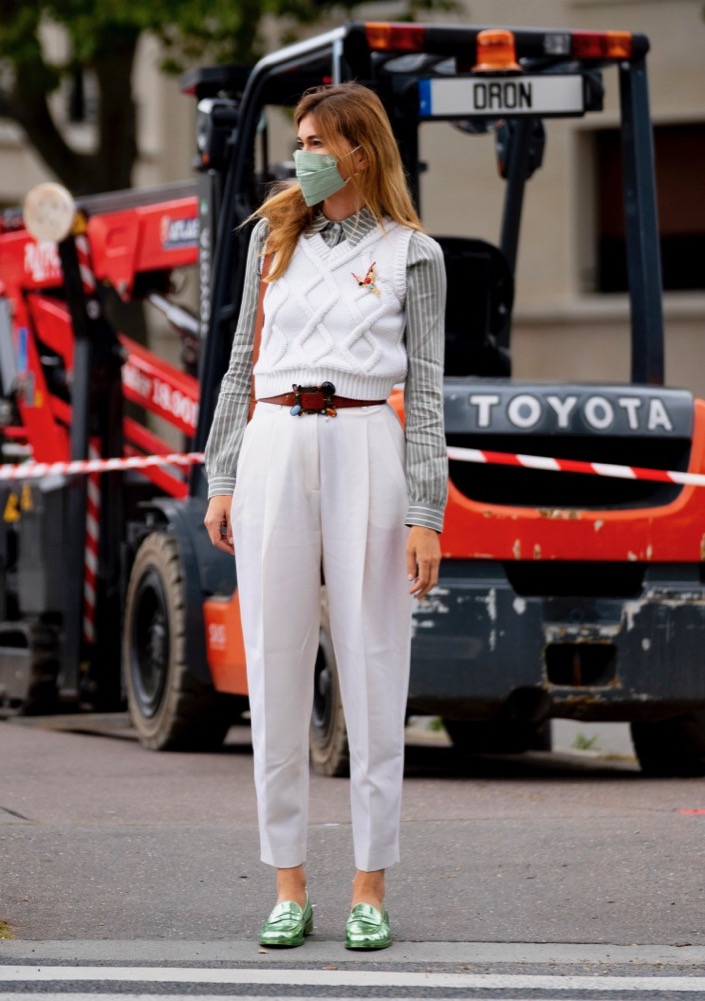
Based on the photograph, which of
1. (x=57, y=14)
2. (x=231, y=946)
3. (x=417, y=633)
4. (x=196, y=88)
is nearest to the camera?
(x=231, y=946)

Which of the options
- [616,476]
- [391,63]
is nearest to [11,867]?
[616,476]

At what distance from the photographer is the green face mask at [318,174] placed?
16.1 feet

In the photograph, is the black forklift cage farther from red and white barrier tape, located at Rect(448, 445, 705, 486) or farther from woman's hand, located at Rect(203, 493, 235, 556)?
woman's hand, located at Rect(203, 493, 235, 556)

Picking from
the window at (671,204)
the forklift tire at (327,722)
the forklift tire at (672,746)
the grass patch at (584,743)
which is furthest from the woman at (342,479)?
the window at (671,204)

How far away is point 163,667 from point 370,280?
4.65 meters

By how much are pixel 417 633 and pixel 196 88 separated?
314cm

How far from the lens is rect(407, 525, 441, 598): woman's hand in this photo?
4.87 meters

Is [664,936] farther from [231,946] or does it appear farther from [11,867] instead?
[11,867]

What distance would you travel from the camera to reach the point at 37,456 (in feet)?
38.7

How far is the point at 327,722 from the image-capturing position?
8281 millimetres

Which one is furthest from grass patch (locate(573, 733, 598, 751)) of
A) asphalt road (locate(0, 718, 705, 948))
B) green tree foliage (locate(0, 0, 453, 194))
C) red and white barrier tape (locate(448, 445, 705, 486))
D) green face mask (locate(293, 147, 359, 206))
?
green tree foliage (locate(0, 0, 453, 194))

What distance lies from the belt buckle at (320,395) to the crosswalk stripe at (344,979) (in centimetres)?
121

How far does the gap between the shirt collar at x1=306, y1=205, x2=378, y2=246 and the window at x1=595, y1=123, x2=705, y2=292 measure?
60.4 ft

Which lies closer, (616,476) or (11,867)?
(11,867)
